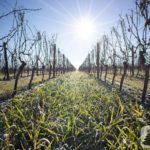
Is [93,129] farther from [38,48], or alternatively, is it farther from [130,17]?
[38,48]

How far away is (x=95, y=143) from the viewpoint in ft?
13.3

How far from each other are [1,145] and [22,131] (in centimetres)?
67

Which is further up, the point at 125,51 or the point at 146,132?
the point at 125,51

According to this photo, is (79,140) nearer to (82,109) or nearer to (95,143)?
(95,143)

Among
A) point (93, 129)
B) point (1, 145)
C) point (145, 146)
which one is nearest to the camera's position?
point (145, 146)

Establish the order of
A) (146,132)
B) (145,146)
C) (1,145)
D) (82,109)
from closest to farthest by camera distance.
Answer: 1. (145,146)
2. (146,132)
3. (1,145)
4. (82,109)

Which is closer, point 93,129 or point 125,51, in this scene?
point 93,129

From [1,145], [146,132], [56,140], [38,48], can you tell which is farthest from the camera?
[38,48]

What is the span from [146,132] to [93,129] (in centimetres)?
141

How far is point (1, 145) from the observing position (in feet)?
11.7

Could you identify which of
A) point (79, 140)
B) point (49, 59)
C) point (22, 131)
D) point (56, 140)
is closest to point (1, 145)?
point (22, 131)

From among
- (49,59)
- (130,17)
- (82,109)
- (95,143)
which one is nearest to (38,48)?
(49,59)

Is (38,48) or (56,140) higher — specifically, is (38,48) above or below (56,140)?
above

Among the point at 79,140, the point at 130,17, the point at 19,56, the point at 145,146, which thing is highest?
the point at 130,17
